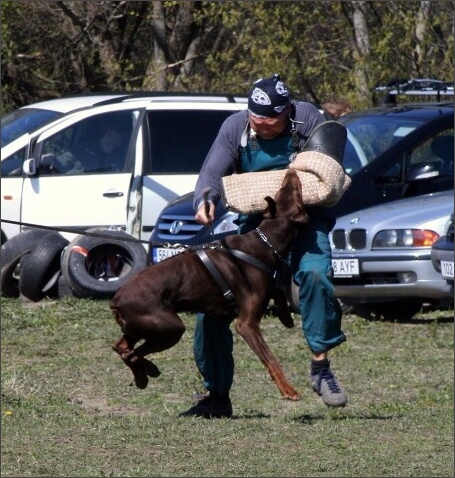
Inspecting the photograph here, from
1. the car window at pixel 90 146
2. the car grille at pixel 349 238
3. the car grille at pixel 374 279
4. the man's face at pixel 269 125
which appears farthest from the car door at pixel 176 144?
the man's face at pixel 269 125

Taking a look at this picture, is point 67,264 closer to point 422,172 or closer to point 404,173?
point 404,173

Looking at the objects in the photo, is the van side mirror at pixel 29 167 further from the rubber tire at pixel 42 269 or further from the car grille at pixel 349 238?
the car grille at pixel 349 238

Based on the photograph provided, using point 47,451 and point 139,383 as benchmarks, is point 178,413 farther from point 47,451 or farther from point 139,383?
point 47,451

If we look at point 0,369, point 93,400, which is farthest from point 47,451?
point 0,369

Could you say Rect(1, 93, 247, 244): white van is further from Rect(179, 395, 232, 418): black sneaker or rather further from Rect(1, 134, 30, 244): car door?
Rect(179, 395, 232, 418): black sneaker

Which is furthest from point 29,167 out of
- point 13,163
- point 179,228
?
point 179,228

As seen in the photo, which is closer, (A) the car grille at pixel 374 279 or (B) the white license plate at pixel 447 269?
(B) the white license plate at pixel 447 269

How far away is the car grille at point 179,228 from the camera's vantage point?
1226cm

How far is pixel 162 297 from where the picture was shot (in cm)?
676

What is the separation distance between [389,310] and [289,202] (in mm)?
5415

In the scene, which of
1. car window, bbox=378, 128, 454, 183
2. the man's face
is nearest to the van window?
car window, bbox=378, 128, 454, 183

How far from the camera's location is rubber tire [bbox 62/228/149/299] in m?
12.7

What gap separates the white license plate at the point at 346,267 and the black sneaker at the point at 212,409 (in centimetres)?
407

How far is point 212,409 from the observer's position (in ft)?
24.1
